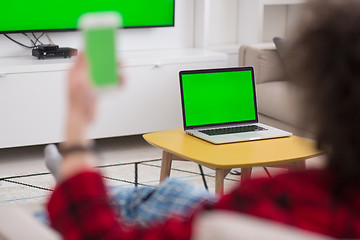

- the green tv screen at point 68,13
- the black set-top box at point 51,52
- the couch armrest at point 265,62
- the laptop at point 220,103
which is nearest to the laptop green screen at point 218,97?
the laptop at point 220,103

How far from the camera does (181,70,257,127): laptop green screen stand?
10.2 feet

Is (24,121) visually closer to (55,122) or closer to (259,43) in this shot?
(55,122)

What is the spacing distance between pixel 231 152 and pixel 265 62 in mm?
1677

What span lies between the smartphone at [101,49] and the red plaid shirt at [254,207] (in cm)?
17

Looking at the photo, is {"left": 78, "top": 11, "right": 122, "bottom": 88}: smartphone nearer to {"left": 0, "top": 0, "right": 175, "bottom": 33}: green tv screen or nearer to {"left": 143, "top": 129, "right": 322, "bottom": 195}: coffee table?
{"left": 143, "top": 129, "right": 322, "bottom": 195}: coffee table

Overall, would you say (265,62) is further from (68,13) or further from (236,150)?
(236,150)

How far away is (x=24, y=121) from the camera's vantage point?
3936 mm

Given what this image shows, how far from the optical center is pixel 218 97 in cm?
317

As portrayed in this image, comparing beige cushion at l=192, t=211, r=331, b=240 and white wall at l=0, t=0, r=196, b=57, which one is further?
white wall at l=0, t=0, r=196, b=57

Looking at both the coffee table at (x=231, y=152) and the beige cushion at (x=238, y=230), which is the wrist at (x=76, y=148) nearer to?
the beige cushion at (x=238, y=230)

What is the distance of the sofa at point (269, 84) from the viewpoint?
4.01 m

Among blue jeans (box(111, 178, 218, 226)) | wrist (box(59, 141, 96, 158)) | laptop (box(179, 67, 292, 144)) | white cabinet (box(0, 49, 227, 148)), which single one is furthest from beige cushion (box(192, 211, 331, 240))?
white cabinet (box(0, 49, 227, 148))

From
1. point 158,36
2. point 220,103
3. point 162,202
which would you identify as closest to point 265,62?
point 158,36

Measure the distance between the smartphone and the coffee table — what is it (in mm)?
1459
